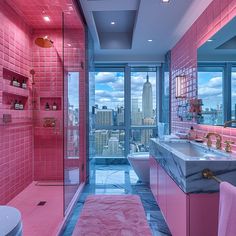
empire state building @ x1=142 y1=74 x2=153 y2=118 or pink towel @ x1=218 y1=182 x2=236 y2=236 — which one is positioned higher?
empire state building @ x1=142 y1=74 x2=153 y2=118

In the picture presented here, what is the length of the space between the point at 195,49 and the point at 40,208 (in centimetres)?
292

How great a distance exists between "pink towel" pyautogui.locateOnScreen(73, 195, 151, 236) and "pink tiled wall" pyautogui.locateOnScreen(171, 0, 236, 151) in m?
1.18

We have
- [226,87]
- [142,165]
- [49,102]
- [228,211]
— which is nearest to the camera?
[228,211]

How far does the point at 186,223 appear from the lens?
5.55 ft

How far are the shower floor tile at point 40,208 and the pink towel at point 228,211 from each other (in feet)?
5.27

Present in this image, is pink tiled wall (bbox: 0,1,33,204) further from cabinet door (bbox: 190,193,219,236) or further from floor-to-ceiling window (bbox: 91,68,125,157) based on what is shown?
cabinet door (bbox: 190,193,219,236)

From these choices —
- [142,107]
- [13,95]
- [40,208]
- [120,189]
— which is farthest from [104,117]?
[40,208]

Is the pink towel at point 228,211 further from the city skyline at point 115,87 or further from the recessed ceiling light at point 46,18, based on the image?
the city skyline at point 115,87

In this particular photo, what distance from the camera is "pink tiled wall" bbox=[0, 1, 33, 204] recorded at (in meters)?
2.92

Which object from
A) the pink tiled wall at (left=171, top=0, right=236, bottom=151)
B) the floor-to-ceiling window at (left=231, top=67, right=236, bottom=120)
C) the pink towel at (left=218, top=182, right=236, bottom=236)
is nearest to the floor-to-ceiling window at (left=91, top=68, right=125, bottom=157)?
the pink tiled wall at (left=171, top=0, right=236, bottom=151)

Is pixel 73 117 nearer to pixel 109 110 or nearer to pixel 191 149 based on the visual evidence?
pixel 191 149

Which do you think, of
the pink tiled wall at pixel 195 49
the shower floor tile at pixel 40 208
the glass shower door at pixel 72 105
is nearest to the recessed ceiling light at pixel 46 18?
the glass shower door at pixel 72 105

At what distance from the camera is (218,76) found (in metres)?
2.45

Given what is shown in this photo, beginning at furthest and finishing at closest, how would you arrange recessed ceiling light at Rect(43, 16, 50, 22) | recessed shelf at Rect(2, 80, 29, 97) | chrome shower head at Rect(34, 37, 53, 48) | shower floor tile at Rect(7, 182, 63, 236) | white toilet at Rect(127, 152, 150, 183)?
white toilet at Rect(127, 152, 150, 183) → chrome shower head at Rect(34, 37, 53, 48) → recessed ceiling light at Rect(43, 16, 50, 22) → recessed shelf at Rect(2, 80, 29, 97) → shower floor tile at Rect(7, 182, 63, 236)
